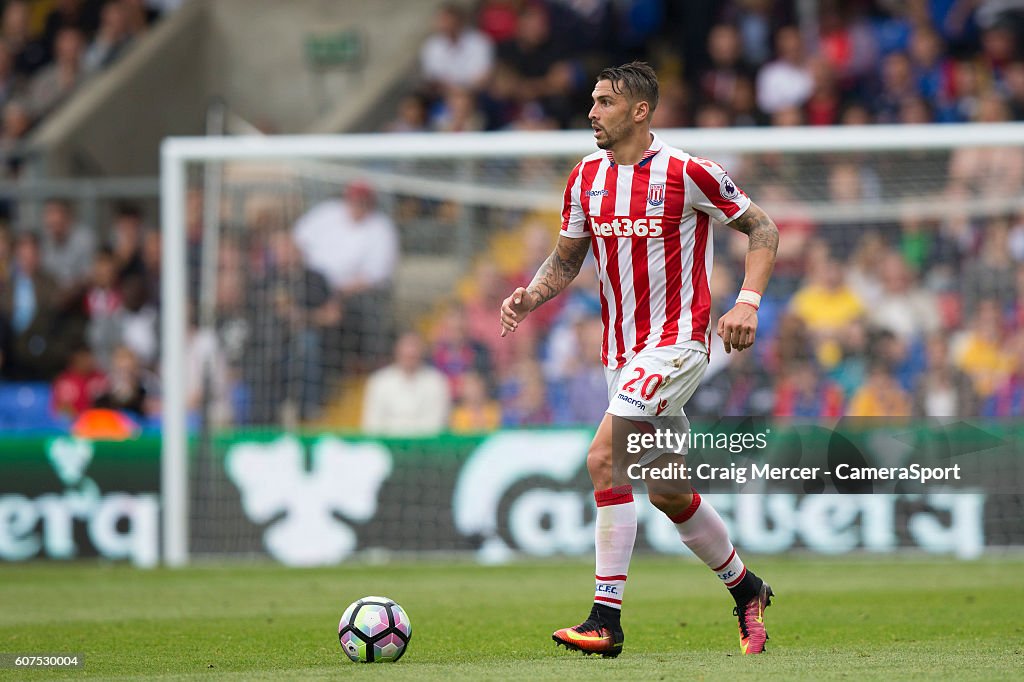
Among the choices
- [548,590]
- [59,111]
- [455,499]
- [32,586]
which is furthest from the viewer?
[59,111]

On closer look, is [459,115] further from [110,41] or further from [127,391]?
[110,41]

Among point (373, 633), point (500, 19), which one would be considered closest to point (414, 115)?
point (500, 19)

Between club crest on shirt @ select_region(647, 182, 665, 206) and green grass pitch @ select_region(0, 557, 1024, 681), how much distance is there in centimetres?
193

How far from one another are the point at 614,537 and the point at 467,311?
833 cm

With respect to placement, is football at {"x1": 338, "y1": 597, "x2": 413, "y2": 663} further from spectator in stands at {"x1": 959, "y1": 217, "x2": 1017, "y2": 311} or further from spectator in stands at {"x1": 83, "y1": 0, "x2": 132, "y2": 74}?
spectator in stands at {"x1": 83, "y1": 0, "x2": 132, "y2": 74}

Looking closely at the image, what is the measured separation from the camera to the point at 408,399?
560 inches

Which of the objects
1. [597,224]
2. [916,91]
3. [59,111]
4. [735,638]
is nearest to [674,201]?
[597,224]

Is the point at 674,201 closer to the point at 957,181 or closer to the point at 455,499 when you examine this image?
the point at 455,499

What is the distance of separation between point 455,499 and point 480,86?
19.3ft

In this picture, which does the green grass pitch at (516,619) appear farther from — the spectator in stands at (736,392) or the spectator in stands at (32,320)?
the spectator in stands at (32,320)

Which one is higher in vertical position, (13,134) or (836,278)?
(13,134)

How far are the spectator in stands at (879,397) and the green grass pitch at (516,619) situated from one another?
1469 mm

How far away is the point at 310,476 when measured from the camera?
44.8ft

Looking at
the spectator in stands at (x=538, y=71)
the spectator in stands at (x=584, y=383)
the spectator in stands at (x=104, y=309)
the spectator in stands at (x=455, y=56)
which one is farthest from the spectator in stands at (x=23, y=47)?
the spectator in stands at (x=584, y=383)
